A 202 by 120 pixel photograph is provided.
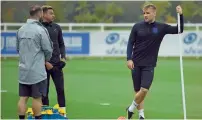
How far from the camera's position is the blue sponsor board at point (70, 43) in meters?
26.6

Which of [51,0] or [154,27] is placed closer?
[154,27]

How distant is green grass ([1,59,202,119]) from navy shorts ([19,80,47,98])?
6.06 feet

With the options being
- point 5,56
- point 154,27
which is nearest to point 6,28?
point 5,56

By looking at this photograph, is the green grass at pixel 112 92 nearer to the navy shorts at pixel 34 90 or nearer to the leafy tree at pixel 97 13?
the navy shorts at pixel 34 90

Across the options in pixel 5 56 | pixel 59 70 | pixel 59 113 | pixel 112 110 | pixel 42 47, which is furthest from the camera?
pixel 5 56

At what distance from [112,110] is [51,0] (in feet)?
68.9

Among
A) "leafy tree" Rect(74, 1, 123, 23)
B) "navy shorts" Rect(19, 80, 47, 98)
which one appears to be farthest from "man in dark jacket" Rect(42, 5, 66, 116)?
"leafy tree" Rect(74, 1, 123, 23)

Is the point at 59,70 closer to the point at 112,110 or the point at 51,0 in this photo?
the point at 112,110

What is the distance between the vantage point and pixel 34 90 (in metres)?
8.76

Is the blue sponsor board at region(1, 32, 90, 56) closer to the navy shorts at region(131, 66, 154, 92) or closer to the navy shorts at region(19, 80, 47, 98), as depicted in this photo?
the navy shorts at region(131, 66, 154, 92)

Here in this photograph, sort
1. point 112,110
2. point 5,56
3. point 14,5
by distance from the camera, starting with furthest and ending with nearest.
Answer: point 14,5, point 5,56, point 112,110

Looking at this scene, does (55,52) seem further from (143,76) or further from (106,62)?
(106,62)

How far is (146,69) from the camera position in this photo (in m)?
9.70

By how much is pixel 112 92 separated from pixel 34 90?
618 centimetres
